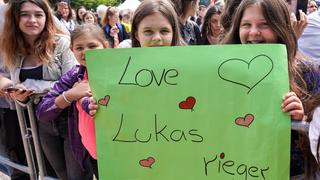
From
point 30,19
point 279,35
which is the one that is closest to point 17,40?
point 30,19

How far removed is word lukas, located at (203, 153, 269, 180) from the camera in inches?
57.3

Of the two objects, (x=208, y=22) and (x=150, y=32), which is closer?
(x=150, y=32)

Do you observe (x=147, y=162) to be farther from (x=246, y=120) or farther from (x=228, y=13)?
(x=228, y=13)

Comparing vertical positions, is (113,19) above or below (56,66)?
above

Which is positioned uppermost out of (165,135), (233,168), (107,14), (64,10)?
(64,10)

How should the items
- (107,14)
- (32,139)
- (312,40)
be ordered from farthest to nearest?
(107,14) → (312,40) → (32,139)

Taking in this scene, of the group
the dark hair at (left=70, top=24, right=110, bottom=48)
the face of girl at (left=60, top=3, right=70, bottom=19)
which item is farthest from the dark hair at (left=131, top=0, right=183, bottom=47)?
the face of girl at (left=60, top=3, right=70, bottom=19)

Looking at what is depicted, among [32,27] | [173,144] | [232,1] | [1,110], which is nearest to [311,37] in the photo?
[232,1]

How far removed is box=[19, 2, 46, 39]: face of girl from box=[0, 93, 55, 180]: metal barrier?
513 mm

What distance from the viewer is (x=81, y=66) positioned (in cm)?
218

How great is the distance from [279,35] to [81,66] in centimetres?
102

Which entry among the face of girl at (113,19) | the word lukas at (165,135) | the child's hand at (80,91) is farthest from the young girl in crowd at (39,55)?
the face of girl at (113,19)

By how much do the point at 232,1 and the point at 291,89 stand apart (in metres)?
1.46

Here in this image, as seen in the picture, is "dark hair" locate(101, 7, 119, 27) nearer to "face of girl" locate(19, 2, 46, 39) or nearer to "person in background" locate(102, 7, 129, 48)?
"person in background" locate(102, 7, 129, 48)
